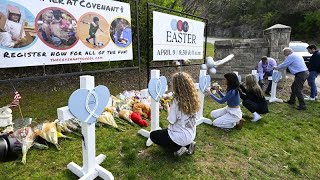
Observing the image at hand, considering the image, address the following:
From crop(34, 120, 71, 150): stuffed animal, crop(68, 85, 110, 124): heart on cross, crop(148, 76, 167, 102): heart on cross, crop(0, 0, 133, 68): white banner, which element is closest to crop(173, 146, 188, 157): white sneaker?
crop(148, 76, 167, 102): heart on cross

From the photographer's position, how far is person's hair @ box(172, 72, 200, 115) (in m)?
3.13

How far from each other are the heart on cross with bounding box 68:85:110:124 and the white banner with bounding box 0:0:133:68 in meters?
2.03

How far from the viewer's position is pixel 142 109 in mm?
4957

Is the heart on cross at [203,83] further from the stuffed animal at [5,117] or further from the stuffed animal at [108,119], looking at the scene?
the stuffed animal at [5,117]

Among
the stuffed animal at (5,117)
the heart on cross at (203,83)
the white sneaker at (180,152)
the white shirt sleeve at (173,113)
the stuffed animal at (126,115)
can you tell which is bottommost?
the white sneaker at (180,152)

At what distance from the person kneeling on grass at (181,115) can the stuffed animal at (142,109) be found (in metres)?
1.60

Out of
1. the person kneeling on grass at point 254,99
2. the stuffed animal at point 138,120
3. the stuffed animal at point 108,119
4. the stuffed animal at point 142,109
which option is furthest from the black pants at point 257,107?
the stuffed animal at point 108,119

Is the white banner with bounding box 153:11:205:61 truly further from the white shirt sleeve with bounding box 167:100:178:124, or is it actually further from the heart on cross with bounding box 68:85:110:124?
the heart on cross with bounding box 68:85:110:124

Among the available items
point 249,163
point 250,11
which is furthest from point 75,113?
point 250,11

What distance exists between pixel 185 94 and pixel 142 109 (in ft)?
6.42

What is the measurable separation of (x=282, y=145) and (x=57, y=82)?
624 cm

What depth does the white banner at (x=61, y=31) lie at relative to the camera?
12.5 feet

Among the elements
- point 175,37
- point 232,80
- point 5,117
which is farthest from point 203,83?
point 5,117

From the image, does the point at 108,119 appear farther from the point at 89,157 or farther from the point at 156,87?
the point at 89,157
